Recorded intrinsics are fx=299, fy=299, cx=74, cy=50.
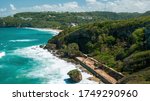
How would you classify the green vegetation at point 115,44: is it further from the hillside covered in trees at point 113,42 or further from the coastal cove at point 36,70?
the coastal cove at point 36,70

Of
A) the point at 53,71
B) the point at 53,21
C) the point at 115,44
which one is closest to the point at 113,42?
the point at 115,44

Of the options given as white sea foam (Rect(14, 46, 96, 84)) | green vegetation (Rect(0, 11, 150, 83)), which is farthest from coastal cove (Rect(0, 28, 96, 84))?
green vegetation (Rect(0, 11, 150, 83))

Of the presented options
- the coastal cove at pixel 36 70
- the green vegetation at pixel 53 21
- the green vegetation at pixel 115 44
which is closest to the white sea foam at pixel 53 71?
the coastal cove at pixel 36 70

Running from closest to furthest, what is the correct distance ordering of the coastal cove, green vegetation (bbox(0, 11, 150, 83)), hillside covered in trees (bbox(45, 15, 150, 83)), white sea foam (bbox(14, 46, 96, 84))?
the coastal cove → white sea foam (bbox(14, 46, 96, 84)) → green vegetation (bbox(0, 11, 150, 83)) → hillside covered in trees (bbox(45, 15, 150, 83))

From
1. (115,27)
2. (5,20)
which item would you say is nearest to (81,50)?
(115,27)

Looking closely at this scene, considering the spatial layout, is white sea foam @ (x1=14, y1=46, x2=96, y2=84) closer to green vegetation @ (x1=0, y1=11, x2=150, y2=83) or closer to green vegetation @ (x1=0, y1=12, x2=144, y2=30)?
green vegetation @ (x1=0, y1=11, x2=150, y2=83)

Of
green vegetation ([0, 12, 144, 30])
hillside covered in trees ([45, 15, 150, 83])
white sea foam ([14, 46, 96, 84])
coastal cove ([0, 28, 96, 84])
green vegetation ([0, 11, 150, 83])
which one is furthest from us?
green vegetation ([0, 12, 144, 30])

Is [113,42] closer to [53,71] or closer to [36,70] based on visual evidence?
[53,71]

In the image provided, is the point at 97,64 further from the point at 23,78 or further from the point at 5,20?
the point at 5,20

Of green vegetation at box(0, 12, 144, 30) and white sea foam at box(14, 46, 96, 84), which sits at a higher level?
white sea foam at box(14, 46, 96, 84)
